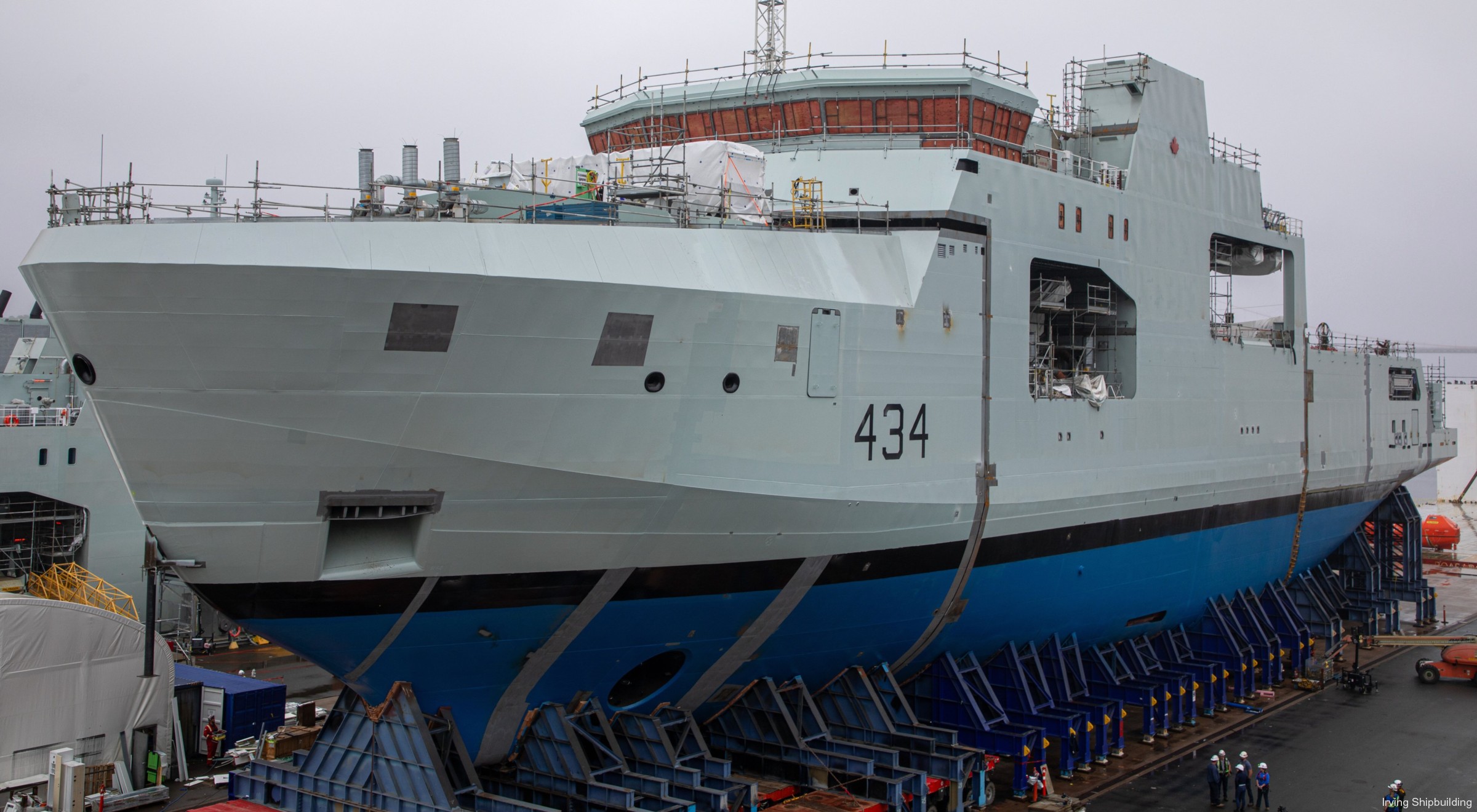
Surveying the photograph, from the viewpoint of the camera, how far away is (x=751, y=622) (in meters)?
14.3

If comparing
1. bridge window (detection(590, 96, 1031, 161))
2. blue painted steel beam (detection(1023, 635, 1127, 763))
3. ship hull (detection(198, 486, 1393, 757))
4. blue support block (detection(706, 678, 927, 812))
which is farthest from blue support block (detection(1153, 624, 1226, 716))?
bridge window (detection(590, 96, 1031, 161))

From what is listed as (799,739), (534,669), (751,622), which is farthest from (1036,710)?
(534,669)

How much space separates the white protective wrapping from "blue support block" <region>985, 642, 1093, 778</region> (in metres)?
7.94

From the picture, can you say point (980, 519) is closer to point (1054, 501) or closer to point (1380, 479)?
point (1054, 501)

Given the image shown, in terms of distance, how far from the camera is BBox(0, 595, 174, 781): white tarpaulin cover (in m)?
16.6

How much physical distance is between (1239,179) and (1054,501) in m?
10.7

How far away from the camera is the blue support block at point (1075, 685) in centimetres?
1828

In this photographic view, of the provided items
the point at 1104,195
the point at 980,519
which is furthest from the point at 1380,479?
the point at 980,519

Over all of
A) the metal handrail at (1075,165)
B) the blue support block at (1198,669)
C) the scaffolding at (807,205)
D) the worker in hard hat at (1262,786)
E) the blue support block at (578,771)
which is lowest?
the worker in hard hat at (1262,786)

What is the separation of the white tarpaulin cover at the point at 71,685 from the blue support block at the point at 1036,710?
42.5 ft

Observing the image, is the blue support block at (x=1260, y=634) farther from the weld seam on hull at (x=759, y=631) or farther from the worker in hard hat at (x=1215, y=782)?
the weld seam on hull at (x=759, y=631)

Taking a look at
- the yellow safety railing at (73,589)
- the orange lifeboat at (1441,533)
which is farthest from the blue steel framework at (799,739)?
the orange lifeboat at (1441,533)

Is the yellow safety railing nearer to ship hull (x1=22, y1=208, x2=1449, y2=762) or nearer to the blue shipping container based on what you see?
the blue shipping container

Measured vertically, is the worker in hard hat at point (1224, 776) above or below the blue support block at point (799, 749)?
below
